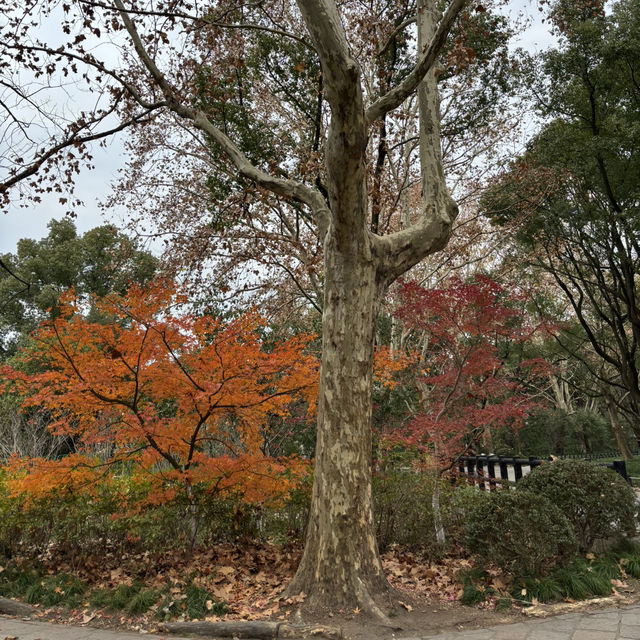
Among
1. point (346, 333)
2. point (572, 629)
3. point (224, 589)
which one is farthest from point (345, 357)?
point (572, 629)

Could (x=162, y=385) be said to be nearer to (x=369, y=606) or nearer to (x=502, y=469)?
(x=369, y=606)

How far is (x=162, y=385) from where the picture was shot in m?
5.10

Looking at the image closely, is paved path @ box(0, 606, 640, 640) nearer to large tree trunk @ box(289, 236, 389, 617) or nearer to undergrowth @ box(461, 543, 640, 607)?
undergrowth @ box(461, 543, 640, 607)

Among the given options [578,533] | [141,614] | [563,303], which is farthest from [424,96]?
[563,303]

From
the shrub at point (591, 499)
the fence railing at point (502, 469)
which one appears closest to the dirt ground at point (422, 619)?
the shrub at point (591, 499)

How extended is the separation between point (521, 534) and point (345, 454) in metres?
1.65

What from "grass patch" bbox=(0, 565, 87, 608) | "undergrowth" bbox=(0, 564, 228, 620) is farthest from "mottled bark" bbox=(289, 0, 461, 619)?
"grass patch" bbox=(0, 565, 87, 608)

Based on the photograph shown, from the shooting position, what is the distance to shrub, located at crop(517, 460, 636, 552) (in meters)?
4.65

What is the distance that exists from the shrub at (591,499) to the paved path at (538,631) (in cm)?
97

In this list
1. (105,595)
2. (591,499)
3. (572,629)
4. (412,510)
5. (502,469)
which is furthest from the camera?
(502,469)

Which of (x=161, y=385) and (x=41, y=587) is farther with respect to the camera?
(x=161, y=385)

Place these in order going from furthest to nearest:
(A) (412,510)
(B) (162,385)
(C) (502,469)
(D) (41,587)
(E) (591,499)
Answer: (C) (502,469) < (A) (412,510) < (B) (162,385) < (D) (41,587) < (E) (591,499)

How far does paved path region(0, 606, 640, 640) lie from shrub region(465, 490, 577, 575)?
1.76 feet

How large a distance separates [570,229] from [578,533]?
6.80 meters
